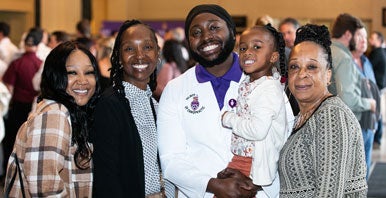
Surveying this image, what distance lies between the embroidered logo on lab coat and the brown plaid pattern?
0.60 meters

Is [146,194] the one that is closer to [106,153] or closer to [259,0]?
[106,153]

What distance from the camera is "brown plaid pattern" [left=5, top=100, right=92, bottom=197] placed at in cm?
280

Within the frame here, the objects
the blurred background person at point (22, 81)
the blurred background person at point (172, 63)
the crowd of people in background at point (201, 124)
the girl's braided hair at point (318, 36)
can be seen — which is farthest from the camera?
the blurred background person at point (22, 81)

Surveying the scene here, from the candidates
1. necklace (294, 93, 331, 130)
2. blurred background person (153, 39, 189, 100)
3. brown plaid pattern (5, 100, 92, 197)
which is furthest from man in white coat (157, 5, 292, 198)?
blurred background person (153, 39, 189, 100)

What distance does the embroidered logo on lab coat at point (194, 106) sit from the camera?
318 cm

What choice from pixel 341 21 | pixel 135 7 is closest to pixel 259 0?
pixel 135 7

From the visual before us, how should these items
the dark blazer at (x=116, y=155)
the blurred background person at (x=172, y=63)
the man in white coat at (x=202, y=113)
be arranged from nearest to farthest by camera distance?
the dark blazer at (x=116, y=155) < the man in white coat at (x=202, y=113) < the blurred background person at (x=172, y=63)

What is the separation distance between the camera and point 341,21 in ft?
20.9

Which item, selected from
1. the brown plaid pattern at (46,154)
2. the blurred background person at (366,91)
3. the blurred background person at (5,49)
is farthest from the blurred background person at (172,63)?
the brown plaid pattern at (46,154)

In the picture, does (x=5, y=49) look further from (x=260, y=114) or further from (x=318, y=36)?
(x=318, y=36)

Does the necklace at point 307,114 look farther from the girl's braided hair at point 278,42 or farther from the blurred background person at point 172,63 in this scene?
the blurred background person at point 172,63

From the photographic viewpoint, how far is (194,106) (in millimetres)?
3193

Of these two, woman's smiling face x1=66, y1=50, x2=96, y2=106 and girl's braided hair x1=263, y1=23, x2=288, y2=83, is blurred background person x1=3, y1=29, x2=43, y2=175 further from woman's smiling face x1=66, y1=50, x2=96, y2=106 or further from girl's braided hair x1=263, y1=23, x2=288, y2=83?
girl's braided hair x1=263, y1=23, x2=288, y2=83

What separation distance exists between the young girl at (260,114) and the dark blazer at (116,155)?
1.31 ft
